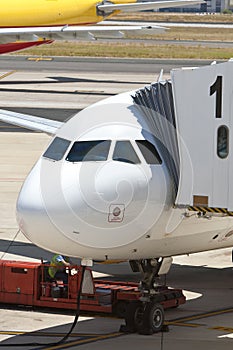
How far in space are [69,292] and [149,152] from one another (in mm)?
3919

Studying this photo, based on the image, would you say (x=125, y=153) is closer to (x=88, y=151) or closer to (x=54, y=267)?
(x=88, y=151)

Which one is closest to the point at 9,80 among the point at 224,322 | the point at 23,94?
the point at 23,94

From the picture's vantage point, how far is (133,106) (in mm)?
18391

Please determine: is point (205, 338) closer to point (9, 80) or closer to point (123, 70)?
point (9, 80)

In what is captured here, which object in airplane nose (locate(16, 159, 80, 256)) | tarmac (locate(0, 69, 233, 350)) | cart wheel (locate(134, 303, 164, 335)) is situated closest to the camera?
airplane nose (locate(16, 159, 80, 256))

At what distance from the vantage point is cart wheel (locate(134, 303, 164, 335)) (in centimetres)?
1819

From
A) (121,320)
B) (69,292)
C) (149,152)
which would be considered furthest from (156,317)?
(149,152)

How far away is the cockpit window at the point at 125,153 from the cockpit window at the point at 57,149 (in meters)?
0.92

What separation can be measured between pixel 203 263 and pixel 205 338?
6.46 meters

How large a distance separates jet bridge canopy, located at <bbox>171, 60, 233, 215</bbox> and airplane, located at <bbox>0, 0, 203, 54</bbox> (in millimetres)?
46214

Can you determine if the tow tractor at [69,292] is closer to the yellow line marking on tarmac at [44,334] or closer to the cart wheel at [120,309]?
the cart wheel at [120,309]

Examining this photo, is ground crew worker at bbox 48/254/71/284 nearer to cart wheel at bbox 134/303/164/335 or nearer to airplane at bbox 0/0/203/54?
cart wheel at bbox 134/303/164/335

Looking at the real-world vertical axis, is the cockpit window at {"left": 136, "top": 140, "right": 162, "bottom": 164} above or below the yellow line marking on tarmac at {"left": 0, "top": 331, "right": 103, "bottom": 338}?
→ above

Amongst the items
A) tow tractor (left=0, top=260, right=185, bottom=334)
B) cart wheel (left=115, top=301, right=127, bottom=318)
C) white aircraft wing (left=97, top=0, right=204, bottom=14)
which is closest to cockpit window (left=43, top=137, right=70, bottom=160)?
tow tractor (left=0, top=260, right=185, bottom=334)
